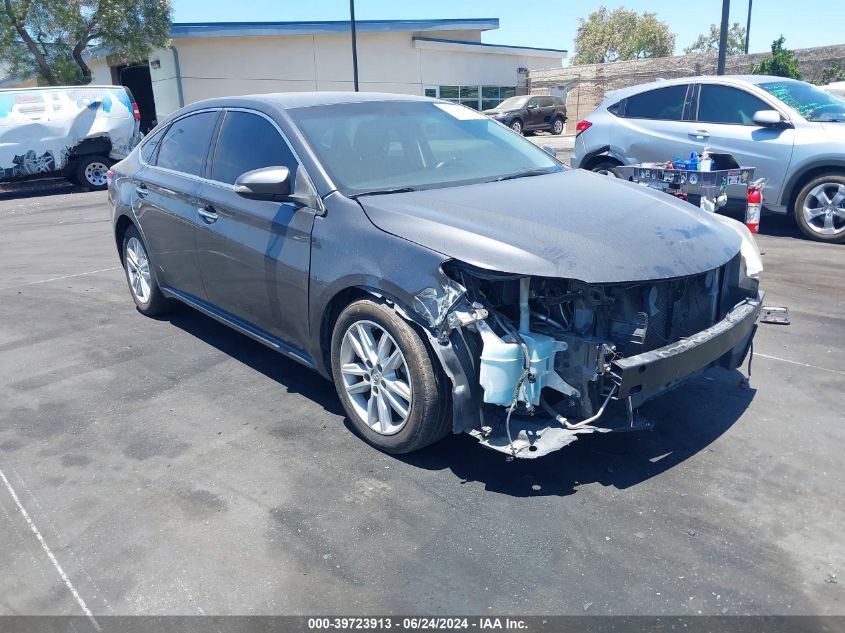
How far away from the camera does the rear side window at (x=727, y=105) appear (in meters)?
8.40

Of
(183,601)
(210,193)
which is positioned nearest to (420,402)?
(183,601)

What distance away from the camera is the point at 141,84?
34875 millimetres

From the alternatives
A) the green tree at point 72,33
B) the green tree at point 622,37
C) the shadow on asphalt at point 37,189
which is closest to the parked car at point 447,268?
the shadow on asphalt at point 37,189

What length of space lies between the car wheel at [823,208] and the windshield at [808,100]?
0.80 meters

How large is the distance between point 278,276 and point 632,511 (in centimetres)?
220

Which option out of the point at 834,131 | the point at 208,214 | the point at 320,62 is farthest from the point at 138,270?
the point at 320,62

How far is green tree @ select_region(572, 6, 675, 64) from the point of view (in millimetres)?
72250

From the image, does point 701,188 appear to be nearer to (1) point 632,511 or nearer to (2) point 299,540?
(1) point 632,511

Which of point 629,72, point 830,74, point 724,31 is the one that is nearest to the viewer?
point 724,31

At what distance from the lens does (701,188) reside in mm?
6836

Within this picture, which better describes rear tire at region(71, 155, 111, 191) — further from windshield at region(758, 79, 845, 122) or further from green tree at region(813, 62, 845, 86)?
green tree at region(813, 62, 845, 86)

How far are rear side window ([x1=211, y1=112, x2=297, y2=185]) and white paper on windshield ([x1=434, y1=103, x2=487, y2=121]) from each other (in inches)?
47.8

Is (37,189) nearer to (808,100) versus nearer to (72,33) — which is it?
(72,33)

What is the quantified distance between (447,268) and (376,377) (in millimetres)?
713
